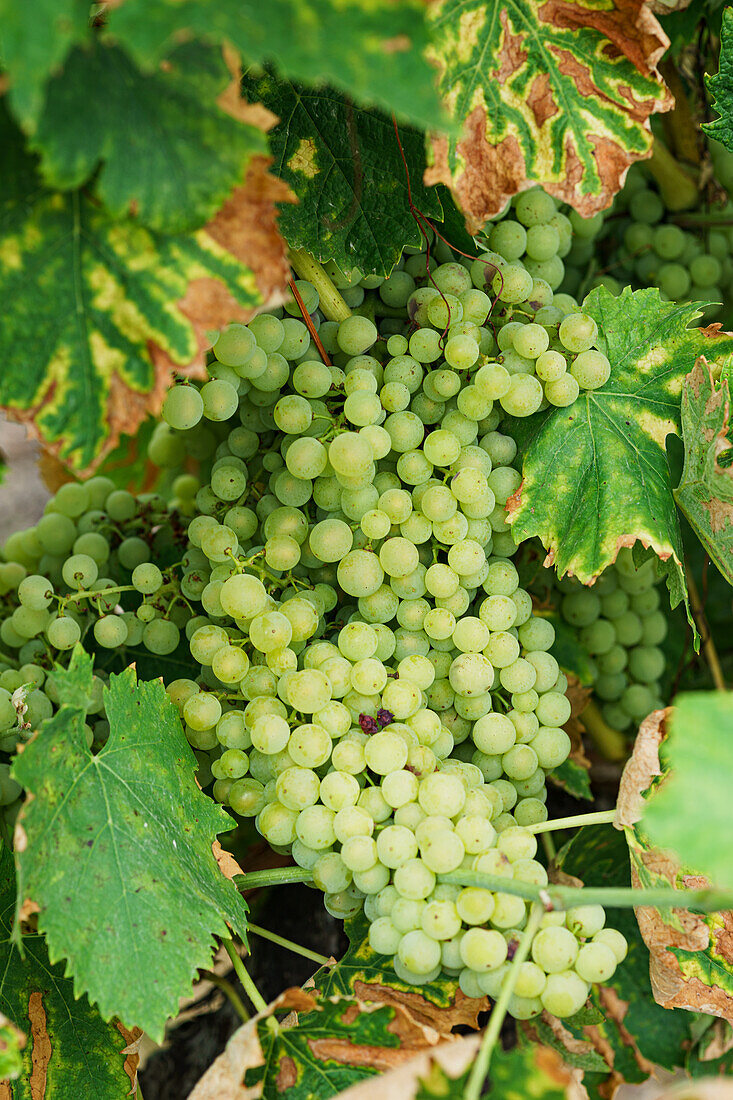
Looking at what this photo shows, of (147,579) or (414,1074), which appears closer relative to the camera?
(414,1074)

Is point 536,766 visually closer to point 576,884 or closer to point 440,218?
point 576,884

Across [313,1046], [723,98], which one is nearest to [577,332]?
[723,98]

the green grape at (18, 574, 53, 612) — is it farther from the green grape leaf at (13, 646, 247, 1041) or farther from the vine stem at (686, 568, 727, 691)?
the vine stem at (686, 568, 727, 691)

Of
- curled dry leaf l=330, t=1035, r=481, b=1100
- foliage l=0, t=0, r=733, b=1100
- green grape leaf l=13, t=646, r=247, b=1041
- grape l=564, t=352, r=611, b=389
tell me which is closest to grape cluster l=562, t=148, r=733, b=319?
foliage l=0, t=0, r=733, b=1100

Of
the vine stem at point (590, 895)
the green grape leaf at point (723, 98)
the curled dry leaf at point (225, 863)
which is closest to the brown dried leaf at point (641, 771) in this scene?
the vine stem at point (590, 895)

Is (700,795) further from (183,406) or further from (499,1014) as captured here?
(183,406)

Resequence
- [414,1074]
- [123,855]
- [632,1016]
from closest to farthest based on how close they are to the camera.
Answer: [414,1074] → [123,855] → [632,1016]

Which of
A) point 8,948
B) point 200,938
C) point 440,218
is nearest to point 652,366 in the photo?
point 440,218

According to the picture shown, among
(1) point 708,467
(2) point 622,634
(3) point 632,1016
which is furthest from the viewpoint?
(2) point 622,634
